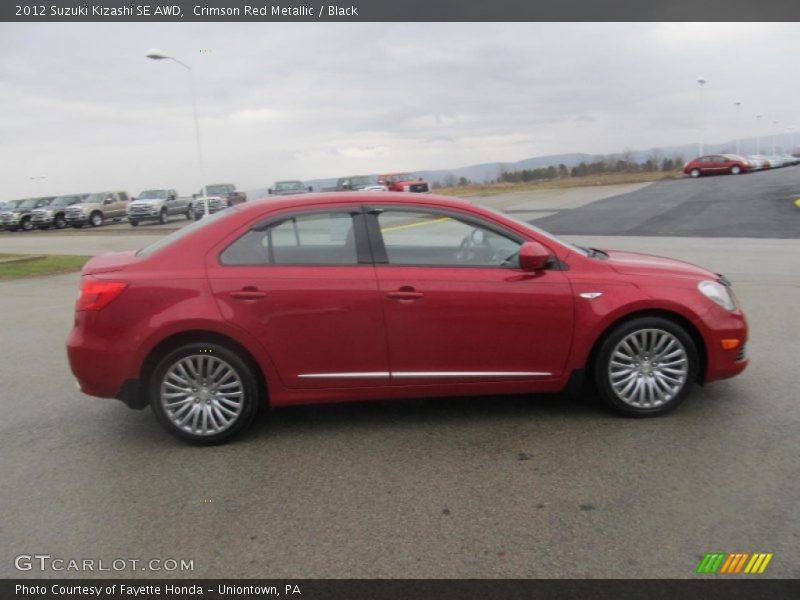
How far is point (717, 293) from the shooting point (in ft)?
15.0

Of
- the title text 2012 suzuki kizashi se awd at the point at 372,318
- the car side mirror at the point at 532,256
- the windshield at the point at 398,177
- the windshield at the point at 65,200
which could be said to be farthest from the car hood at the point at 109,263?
the windshield at the point at 65,200

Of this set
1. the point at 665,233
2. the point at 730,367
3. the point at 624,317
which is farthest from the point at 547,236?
the point at 665,233

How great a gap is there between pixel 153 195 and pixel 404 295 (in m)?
35.0

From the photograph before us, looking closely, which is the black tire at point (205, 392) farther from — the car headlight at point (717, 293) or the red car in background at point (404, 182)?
the red car in background at point (404, 182)

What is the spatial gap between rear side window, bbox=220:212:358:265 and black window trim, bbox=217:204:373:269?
0.04ft

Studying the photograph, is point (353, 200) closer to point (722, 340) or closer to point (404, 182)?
point (722, 340)

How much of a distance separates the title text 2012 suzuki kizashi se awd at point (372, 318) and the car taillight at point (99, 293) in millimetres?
11

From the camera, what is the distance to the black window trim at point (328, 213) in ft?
14.3

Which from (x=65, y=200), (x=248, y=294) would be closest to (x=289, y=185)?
(x=65, y=200)

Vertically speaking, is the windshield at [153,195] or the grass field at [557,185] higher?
the windshield at [153,195]

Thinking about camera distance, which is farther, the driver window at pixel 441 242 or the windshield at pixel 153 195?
the windshield at pixel 153 195

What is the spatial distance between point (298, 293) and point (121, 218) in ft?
132

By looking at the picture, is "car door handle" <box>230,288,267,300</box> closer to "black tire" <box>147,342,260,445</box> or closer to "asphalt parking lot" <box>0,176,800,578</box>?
"black tire" <box>147,342,260,445</box>
